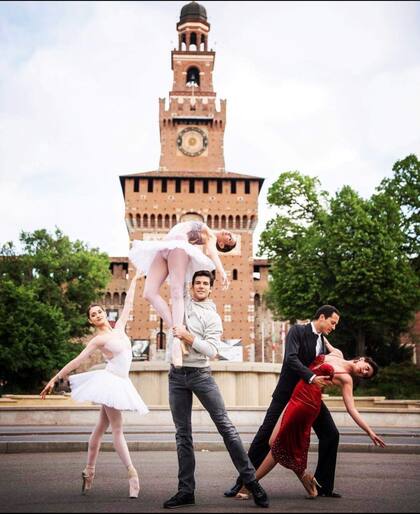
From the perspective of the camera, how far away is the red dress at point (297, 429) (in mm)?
5844

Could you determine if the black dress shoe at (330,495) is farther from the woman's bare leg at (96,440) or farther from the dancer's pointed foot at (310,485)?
the woman's bare leg at (96,440)

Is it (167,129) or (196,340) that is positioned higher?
(167,129)

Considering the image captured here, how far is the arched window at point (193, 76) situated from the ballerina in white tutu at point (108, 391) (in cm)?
5831

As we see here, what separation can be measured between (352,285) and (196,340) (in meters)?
28.6

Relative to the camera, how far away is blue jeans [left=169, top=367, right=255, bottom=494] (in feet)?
18.0

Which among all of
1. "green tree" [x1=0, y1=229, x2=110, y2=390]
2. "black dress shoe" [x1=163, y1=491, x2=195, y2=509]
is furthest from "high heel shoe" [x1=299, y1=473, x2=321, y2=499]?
"green tree" [x1=0, y1=229, x2=110, y2=390]

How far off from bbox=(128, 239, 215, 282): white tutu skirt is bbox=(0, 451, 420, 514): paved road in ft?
6.21

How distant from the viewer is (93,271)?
47125 millimetres

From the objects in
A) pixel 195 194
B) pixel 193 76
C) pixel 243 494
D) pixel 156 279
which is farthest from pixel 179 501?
pixel 193 76

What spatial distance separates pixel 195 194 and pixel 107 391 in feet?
173

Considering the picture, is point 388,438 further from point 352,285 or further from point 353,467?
point 352,285

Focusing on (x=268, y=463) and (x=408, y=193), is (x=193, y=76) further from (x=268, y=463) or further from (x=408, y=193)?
(x=268, y=463)

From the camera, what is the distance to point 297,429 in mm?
5859

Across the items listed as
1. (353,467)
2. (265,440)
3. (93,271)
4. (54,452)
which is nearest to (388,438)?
(353,467)
